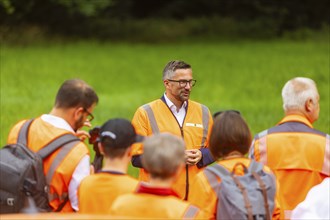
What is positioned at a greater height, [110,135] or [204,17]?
[204,17]

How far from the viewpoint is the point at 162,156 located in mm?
6129

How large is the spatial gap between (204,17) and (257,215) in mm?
47714

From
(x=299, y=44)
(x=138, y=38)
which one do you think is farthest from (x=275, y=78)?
(x=138, y=38)

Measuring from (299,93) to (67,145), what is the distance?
1.84 metres

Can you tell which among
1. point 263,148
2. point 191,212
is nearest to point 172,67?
point 263,148

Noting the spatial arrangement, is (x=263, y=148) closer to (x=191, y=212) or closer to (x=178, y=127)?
(x=178, y=127)

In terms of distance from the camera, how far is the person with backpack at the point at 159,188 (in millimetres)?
6145

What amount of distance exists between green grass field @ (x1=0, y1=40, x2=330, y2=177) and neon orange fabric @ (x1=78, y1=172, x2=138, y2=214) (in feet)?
33.0

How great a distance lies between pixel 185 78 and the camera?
29.1 ft

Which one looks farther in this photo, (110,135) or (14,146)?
(14,146)

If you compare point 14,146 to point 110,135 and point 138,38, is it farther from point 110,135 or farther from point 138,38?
point 138,38

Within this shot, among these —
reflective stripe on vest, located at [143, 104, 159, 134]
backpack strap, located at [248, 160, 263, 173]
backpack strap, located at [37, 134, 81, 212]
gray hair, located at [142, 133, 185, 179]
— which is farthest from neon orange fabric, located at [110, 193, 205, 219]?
reflective stripe on vest, located at [143, 104, 159, 134]

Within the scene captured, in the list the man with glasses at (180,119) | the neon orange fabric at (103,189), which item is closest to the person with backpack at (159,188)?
the neon orange fabric at (103,189)

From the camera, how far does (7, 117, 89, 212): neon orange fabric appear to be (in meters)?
7.14
